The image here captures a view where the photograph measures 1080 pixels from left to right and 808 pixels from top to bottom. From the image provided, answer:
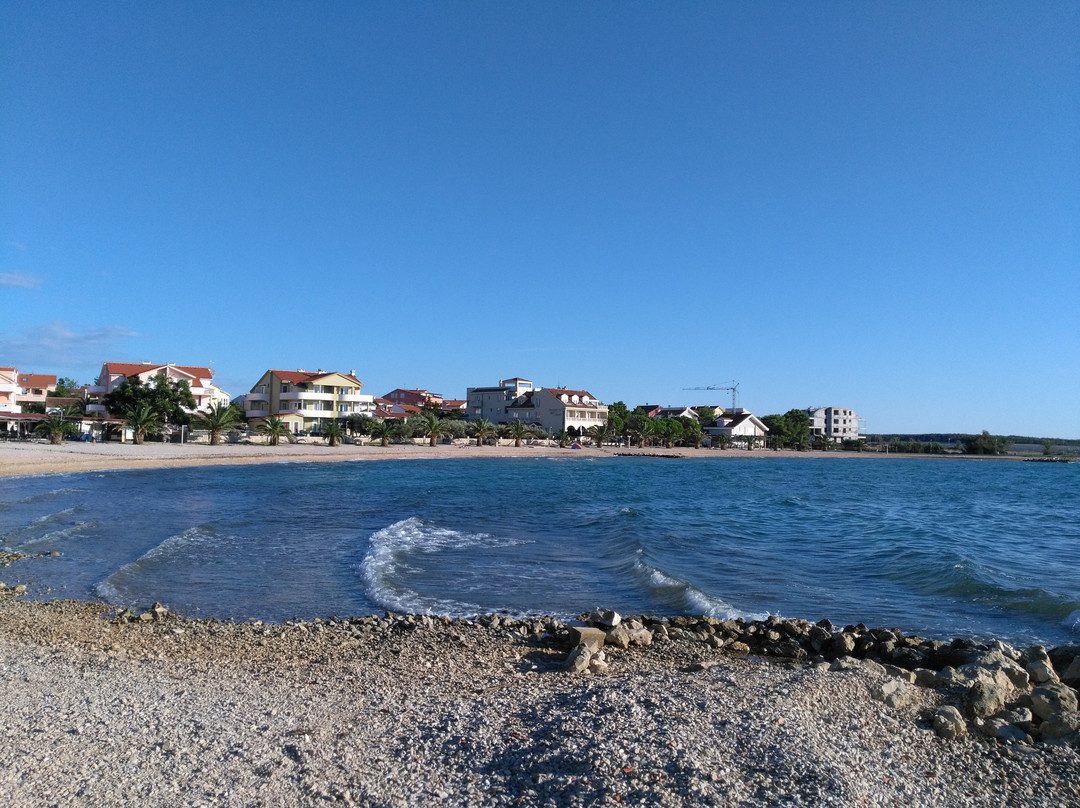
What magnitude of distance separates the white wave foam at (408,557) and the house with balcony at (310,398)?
210 ft

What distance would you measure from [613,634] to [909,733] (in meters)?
4.39

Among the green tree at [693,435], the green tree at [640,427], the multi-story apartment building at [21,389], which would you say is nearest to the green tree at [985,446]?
the green tree at [693,435]

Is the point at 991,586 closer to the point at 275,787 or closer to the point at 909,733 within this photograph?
the point at 909,733

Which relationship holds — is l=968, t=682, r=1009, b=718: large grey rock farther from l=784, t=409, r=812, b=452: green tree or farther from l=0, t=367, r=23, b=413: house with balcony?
l=784, t=409, r=812, b=452: green tree

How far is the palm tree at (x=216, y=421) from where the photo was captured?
2746 inches

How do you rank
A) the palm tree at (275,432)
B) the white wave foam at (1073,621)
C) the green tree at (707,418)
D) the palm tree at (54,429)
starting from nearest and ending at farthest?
the white wave foam at (1073,621)
the palm tree at (54,429)
the palm tree at (275,432)
the green tree at (707,418)

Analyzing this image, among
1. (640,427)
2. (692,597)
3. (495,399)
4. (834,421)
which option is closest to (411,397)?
(495,399)

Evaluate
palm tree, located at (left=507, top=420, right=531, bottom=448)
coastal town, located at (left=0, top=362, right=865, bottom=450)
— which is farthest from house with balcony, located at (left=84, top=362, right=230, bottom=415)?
palm tree, located at (left=507, top=420, right=531, bottom=448)

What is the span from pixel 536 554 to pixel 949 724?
44.7 feet

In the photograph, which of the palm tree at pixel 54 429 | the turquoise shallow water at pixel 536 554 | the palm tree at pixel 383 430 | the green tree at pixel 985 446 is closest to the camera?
the turquoise shallow water at pixel 536 554

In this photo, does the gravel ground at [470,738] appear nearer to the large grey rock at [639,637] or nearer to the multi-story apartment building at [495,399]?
the large grey rock at [639,637]

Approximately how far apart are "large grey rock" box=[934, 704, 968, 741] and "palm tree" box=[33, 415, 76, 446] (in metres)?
68.9

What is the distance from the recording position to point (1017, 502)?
45781 mm

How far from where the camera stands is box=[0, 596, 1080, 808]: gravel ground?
5.47m
